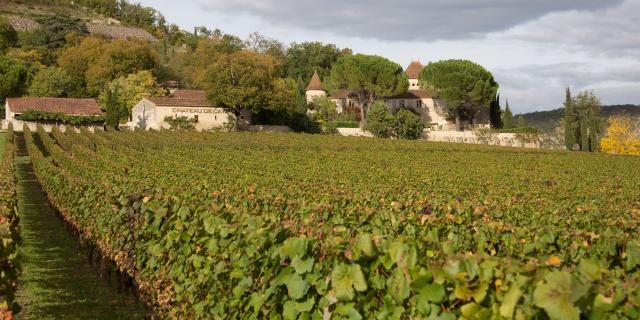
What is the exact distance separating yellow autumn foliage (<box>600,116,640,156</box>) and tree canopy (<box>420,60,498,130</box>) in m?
15.7

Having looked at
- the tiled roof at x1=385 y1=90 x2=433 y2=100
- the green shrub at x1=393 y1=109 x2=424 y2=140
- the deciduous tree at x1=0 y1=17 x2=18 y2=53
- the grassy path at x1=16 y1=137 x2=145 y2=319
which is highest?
the deciduous tree at x1=0 y1=17 x2=18 y2=53

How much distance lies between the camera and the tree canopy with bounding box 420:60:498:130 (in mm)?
88000

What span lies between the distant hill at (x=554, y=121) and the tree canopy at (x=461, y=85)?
7387 millimetres

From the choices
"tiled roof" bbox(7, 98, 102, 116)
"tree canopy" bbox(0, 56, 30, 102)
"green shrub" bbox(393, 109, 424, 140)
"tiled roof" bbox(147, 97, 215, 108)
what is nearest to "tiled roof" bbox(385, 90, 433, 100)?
"green shrub" bbox(393, 109, 424, 140)

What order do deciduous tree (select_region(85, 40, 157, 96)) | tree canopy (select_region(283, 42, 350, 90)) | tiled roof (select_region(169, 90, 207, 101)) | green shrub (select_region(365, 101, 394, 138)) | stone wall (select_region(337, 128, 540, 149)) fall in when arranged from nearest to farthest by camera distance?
tiled roof (select_region(169, 90, 207, 101)) → green shrub (select_region(365, 101, 394, 138)) → stone wall (select_region(337, 128, 540, 149)) → deciduous tree (select_region(85, 40, 157, 96)) → tree canopy (select_region(283, 42, 350, 90))

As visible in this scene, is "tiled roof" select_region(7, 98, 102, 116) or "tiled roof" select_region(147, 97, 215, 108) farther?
"tiled roof" select_region(147, 97, 215, 108)

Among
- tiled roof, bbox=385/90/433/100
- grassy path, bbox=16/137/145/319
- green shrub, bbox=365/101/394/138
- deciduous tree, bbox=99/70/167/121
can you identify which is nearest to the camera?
grassy path, bbox=16/137/145/319

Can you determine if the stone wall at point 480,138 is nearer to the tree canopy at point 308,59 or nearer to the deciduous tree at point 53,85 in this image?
the tree canopy at point 308,59

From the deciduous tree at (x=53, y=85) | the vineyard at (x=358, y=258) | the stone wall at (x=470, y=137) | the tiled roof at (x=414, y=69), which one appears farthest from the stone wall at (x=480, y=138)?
the vineyard at (x=358, y=258)

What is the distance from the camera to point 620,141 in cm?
7675

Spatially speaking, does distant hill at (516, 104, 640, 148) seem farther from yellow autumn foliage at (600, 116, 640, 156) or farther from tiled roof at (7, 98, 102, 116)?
tiled roof at (7, 98, 102, 116)

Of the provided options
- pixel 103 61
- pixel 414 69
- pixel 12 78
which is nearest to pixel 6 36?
pixel 12 78

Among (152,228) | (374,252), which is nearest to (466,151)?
(152,228)

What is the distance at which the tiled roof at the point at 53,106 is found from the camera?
234 feet
